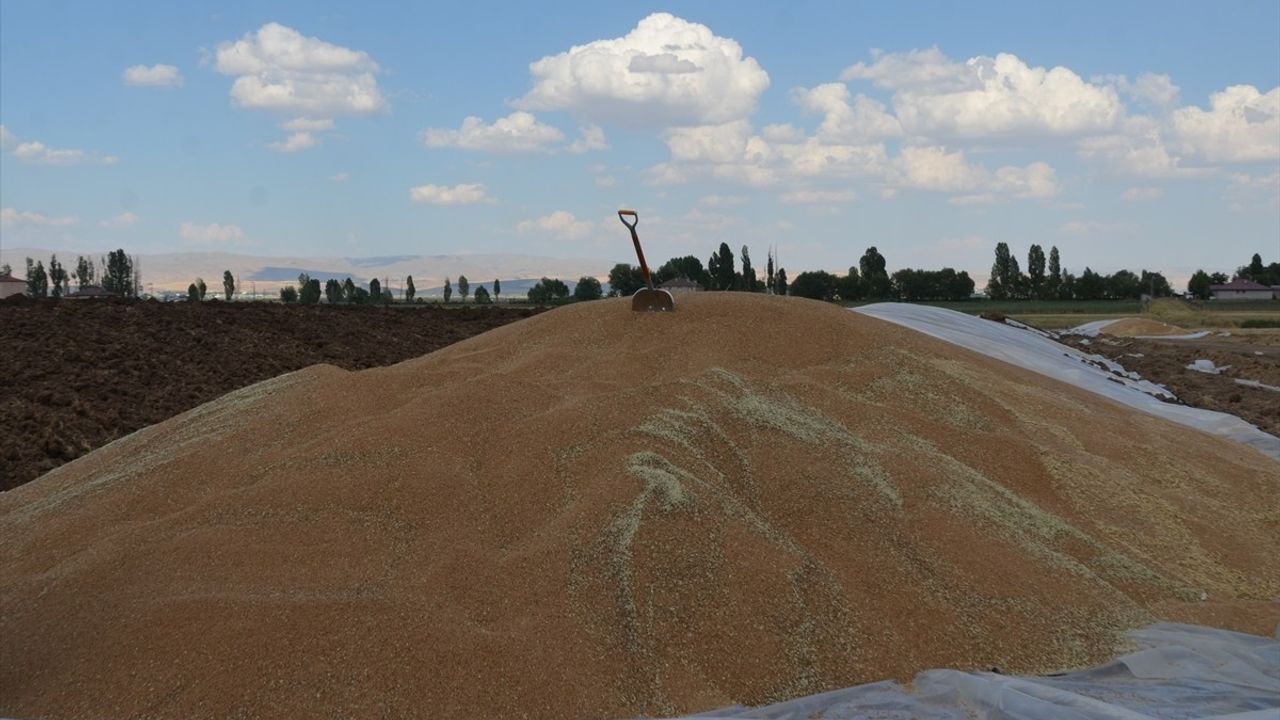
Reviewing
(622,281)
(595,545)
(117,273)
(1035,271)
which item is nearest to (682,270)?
(622,281)

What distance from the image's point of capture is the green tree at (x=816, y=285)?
Answer: 5488 cm

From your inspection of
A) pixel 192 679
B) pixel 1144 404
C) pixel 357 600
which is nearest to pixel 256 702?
pixel 192 679

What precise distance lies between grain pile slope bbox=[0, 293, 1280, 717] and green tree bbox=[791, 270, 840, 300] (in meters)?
47.2

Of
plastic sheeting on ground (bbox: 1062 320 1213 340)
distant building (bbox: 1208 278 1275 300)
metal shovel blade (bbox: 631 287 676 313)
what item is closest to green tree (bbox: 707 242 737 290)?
plastic sheeting on ground (bbox: 1062 320 1213 340)

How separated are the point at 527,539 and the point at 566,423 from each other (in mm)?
1254

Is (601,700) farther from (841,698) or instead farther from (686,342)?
(686,342)

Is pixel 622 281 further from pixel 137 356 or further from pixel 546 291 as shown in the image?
pixel 137 356

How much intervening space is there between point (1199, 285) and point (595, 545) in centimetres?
7117

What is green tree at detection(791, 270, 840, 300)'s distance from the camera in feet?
180

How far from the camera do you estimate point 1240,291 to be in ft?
204

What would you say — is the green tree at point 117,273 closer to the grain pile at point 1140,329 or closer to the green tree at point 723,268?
the green tree at point 723,268

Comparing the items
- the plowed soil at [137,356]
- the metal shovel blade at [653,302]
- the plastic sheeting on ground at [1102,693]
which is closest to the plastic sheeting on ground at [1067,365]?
the metal shovel blade at [653,302]

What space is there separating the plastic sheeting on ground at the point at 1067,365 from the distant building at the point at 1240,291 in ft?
173

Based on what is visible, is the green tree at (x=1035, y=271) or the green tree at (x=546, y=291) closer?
the green tree at (x=546, y=291)
